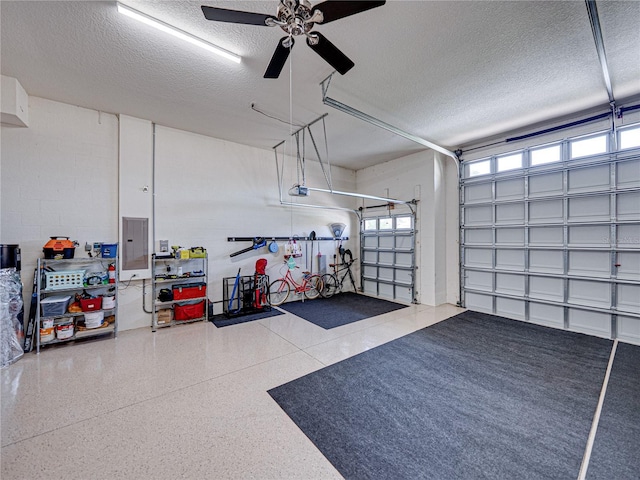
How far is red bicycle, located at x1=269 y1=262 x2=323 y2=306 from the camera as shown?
563 cm

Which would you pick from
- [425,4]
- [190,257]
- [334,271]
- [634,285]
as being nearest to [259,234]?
[190,257]

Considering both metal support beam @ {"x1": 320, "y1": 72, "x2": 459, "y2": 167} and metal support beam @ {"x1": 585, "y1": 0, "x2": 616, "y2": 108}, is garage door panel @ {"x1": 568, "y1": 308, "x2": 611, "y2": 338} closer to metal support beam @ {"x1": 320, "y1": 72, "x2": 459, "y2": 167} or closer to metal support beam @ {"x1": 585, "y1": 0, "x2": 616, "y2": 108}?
metal support beam @ {"x1": 585, "y1": 0, "x2": 616, "y2": 108}

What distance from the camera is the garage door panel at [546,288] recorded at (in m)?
4.12

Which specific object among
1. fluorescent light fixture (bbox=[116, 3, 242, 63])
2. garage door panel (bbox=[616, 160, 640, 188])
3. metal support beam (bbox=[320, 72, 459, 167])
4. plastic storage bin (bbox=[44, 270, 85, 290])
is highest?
fluorescent light fixture (bbox=[116, 3, 242, 63])

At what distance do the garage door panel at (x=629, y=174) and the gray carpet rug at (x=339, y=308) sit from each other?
12.9 ft

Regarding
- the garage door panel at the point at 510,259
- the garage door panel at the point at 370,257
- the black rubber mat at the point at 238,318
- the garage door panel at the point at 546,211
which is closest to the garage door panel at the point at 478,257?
the garage door panel at the point at 510,259

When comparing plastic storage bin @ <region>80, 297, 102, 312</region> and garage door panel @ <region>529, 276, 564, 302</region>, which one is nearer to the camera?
plastic storage bin @ <region>80, 297, 102, 312</region>

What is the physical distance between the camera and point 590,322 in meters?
3.86

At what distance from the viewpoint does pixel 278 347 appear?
3346 mm

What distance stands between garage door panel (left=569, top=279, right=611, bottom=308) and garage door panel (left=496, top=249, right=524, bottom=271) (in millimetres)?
714

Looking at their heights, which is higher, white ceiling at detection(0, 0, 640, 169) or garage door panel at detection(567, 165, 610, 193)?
white ceiling at detection(0, 0, 640, 169)

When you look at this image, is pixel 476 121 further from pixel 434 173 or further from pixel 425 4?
pixel 425 4

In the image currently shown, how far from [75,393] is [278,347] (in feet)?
6.71

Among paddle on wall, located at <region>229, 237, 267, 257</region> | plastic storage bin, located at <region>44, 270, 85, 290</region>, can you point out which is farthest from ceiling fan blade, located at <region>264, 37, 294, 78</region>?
plastic storage bin, located at <region>44, 270, 85, 290</region>
